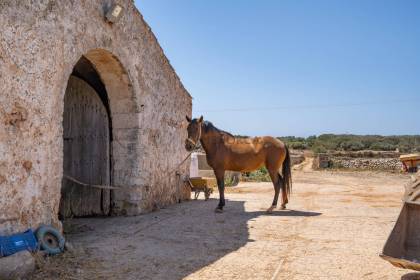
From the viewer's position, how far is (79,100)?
330 inches

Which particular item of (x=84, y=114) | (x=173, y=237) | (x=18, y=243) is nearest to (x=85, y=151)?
(x=84, y=114)

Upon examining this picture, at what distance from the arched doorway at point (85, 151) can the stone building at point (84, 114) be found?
2 cm

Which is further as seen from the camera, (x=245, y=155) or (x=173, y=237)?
(x=245, y=155)

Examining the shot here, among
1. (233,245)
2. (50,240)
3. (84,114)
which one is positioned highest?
(84,114)

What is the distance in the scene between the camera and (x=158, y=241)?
18.9 feet

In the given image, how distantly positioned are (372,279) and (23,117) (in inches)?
165

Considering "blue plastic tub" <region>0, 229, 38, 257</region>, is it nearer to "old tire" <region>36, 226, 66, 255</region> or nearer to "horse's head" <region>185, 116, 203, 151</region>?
"old tire" <region>36, 226, 66, 255</region>

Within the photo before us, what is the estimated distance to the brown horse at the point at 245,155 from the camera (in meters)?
9.07

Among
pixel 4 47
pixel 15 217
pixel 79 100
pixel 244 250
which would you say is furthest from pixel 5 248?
pixel 79 100

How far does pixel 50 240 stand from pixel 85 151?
11.6 ft

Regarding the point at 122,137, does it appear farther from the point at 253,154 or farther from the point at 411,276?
the point at 411,276

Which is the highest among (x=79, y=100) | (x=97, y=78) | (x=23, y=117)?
(x=97, y=78)

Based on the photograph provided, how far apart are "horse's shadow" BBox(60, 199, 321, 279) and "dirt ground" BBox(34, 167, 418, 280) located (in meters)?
0.01

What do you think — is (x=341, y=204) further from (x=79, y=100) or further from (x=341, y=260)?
(x=79, y=100)
